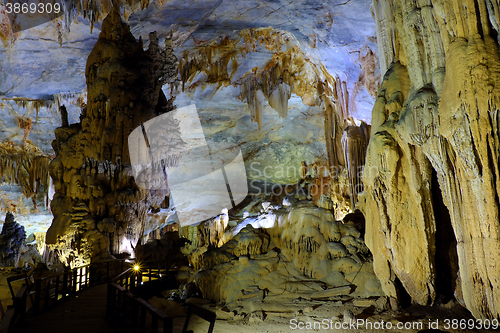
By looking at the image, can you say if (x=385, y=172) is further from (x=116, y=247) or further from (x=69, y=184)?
(x=69, y=184)

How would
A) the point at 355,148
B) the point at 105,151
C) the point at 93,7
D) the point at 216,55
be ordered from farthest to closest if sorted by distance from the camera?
the point at 216,55
the point at 355,148
the point at 105,151
the point at 93,7

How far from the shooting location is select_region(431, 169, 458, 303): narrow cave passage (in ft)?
16.4

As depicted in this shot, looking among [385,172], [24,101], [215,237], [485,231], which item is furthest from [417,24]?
[24,101]

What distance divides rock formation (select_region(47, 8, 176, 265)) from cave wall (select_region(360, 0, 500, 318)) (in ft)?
27.7

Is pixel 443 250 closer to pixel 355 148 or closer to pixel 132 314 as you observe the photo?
pixel 132 314

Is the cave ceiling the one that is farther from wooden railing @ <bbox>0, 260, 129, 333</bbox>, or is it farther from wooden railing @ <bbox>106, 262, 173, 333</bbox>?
wooden railing @ <bbox>106, 262, 173, 333</bbox>

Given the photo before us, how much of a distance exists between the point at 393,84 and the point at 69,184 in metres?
10.3

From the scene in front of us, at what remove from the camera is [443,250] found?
512cm

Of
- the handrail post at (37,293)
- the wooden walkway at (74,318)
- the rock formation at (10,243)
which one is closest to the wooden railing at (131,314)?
the wooden walkway at (74,318)

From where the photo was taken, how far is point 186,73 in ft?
42.2

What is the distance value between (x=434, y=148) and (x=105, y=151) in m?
10.1

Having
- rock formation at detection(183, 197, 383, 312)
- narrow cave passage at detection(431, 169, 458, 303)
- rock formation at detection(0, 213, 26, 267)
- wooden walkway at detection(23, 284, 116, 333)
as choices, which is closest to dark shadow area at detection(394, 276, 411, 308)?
narrow cave passage at detection(431, 169, 458, 303)

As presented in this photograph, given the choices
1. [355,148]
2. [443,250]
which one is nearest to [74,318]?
[443,250]

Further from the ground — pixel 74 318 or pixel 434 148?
pixel 434 148
